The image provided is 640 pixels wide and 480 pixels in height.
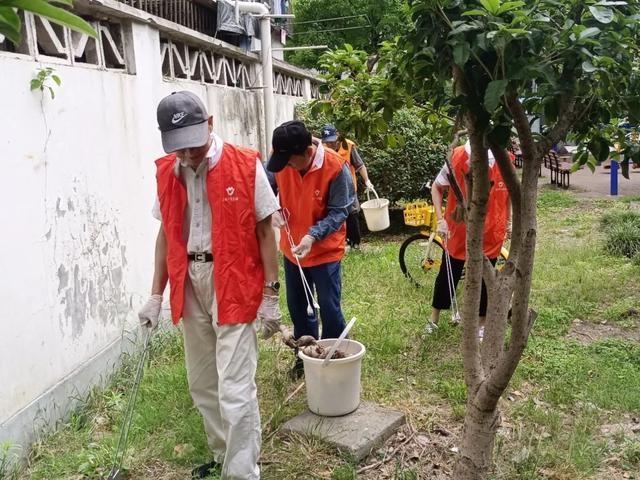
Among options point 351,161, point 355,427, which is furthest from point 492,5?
point 351,161

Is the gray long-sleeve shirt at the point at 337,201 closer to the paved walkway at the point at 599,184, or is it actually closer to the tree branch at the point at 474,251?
the tree branch at the point at 474,251

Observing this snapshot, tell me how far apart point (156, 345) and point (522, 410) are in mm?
2794

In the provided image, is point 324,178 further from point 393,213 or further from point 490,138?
point 393,213

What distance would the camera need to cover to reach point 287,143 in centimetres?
396

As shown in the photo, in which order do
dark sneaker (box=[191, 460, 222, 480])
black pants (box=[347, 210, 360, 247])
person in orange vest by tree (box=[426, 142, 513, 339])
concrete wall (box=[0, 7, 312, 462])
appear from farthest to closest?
black pants (box=[347, 210, 360, 247]) < person in orange vest by tree (box=[426, 142, 513, 339]) < concrete wall (box=[0, 7, 312, 462]) < dark sneaker (box=[191, 460, 222, 480])

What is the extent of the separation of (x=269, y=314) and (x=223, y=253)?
1.28 feet

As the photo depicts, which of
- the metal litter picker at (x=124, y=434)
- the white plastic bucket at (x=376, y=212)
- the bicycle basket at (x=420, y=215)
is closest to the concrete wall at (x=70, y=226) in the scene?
the metal litter picker at (x=124, y=434)

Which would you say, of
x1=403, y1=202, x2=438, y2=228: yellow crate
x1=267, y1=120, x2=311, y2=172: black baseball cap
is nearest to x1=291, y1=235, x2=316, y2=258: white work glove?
x1=267, y1=120, x2=311, y2=172: black baseball cap

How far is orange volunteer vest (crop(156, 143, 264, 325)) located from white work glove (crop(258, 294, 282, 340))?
0.04 metres

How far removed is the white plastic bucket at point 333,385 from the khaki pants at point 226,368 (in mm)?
678

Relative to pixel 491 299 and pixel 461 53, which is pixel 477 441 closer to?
pixel 491 299

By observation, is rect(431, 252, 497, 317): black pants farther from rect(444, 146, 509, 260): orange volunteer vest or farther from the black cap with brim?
the black cap with brim

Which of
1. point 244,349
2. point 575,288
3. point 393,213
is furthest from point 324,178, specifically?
point 393,213

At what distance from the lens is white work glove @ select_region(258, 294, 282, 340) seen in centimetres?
320
